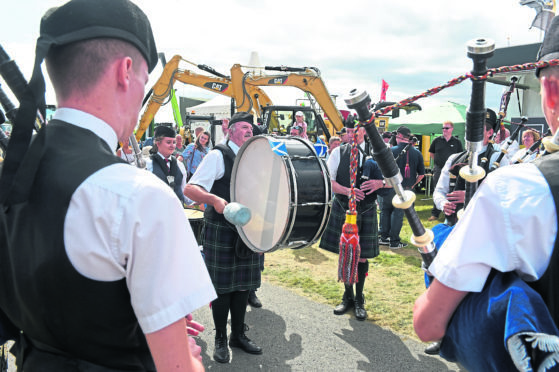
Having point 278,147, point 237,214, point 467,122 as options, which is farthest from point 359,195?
point 467,122

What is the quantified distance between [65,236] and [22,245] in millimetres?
126

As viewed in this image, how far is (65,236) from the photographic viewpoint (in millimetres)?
852

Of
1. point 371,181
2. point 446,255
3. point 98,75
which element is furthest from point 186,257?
point 371,181

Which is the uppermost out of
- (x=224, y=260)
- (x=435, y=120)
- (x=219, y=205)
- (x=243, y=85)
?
(x=243, y=85)

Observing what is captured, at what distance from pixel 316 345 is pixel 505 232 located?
264 cm

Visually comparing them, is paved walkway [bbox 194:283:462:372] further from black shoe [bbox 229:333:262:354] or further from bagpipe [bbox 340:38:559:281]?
bagpipe [bbox 340:38:559:281]

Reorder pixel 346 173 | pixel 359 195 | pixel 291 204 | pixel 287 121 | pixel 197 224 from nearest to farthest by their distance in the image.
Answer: pixel 291 204
pixel 197 224
pixel 359 195
pixel 346 173
pixel 287 121

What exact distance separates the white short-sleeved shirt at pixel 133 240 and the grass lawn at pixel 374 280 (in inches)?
121

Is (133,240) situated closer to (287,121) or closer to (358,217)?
(358,217)

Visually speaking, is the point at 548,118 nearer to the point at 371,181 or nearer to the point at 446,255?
the point at 446,255

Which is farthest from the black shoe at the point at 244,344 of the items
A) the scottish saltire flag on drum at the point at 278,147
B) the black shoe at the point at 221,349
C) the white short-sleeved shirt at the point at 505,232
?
the white short-sleeved shirt at the point at 505,232

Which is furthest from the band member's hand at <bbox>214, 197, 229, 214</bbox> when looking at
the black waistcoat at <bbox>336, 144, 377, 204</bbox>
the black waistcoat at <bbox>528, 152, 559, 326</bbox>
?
the black waistcoat at <bbox>528, 152, 559, 326</bbox>

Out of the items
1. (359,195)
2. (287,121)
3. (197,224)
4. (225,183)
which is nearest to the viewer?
(225,183)

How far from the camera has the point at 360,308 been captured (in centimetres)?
385
